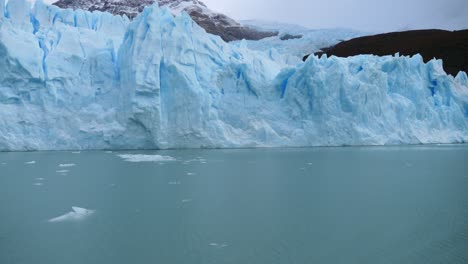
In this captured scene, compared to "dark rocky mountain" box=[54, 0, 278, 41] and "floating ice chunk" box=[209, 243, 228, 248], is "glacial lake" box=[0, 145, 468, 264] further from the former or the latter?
"dark rocky mountain" box=[54, 0, 278, 41]

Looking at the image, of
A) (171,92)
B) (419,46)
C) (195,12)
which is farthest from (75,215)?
(195,12)

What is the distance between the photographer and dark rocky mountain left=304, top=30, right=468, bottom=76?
29562 mm

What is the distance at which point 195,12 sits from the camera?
151 ft

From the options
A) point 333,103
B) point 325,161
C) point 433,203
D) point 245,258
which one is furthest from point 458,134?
point 245,258

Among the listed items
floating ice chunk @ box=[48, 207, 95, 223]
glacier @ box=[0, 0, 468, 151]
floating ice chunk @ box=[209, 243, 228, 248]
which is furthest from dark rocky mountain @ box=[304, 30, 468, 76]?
floating ice chunk @ box=[209, 243, 228, 248]

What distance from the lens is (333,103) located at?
579 inches

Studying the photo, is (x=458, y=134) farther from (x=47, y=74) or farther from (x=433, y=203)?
(x=47, y=74)

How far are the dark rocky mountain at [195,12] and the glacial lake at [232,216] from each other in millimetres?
35390

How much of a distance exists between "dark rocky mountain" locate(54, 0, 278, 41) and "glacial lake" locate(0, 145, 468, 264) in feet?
116

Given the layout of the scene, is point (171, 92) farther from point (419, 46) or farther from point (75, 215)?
point (419, 46)

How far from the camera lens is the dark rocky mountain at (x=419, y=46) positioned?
97.0 feet

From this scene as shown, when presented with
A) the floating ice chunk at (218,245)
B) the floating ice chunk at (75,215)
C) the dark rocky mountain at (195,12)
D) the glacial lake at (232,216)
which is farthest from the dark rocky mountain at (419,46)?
the floating ice chunk at (218,245)

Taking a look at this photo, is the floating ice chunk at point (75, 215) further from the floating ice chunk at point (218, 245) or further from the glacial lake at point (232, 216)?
the floating ice chunk at point (218, 245)

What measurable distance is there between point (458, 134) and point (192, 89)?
11271 millimetres
